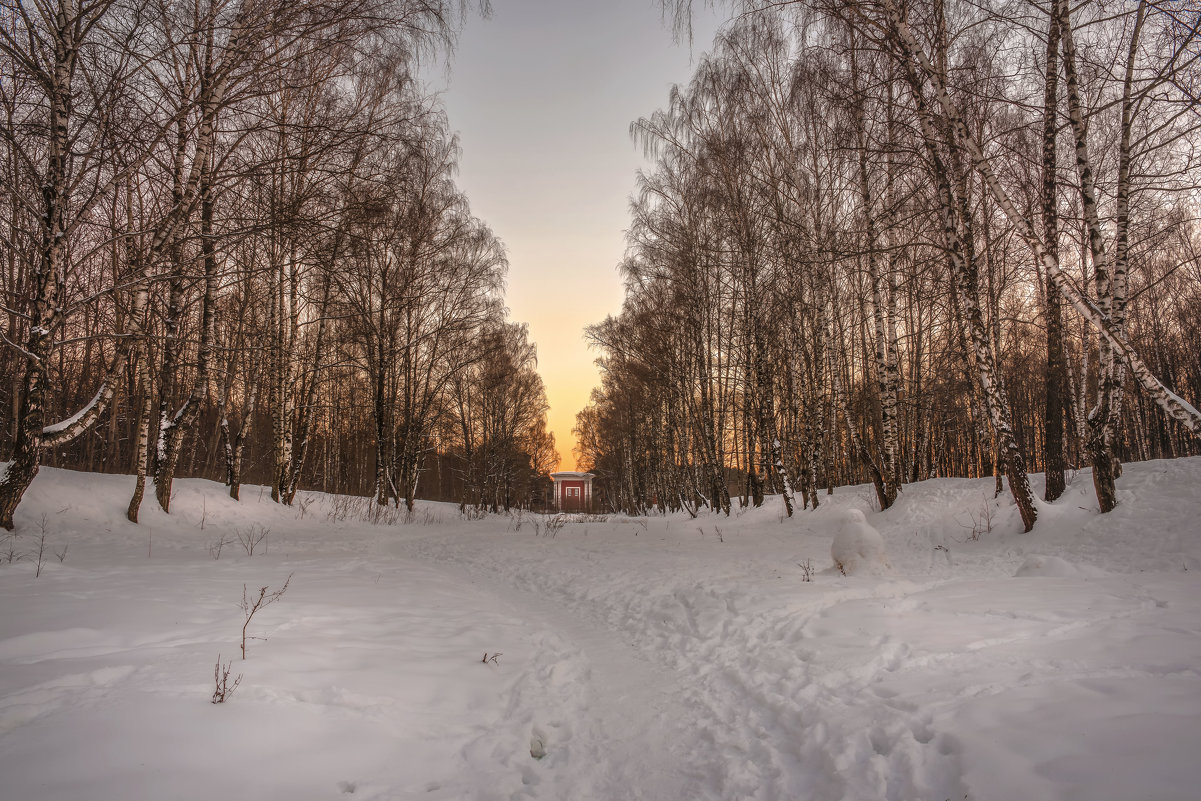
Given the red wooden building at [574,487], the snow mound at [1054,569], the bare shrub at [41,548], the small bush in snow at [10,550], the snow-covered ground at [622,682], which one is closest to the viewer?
the snow-covered ground at [622,682]

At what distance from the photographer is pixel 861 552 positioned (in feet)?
19.7

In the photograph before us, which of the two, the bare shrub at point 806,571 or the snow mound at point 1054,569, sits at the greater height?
the snow mound at point 1054,569

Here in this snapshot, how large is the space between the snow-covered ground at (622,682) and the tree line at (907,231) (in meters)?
3.50

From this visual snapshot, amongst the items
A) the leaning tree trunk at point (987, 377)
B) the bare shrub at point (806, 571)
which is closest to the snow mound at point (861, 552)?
the bare shrub at point (806, 571)

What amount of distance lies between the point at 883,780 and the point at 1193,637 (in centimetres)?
215

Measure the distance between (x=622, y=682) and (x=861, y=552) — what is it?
3.69 metres

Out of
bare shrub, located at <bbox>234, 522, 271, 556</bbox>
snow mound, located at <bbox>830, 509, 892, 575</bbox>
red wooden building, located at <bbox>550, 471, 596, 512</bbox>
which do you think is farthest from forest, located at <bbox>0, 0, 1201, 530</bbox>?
red wooden building, located at <bbox>550, 471, 596, 512</bbox>

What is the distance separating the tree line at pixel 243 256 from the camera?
5215 mm

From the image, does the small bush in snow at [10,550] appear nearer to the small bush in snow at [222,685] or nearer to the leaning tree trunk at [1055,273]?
the small bush in snow at [222,685]

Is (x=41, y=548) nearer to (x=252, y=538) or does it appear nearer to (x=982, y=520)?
(x=252, y=538)

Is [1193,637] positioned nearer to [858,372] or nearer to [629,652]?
[629,652]

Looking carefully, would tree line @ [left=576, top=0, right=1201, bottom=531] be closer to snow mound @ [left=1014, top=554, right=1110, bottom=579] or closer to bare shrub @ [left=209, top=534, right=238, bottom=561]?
snow mound @ [left=1014, top=554, right=1110, bottom=579]

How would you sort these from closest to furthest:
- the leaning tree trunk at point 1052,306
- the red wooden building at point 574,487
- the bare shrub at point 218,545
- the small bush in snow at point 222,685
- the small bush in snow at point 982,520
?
the small bush in snow at point 222,685
the leaning tree trunk at point 1052,306
the bare shrub at point 218,545
the small bush in snow at point 982,520
the red wooden building at point 574,487

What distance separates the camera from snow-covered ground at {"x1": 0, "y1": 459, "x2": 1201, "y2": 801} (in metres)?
2.04
